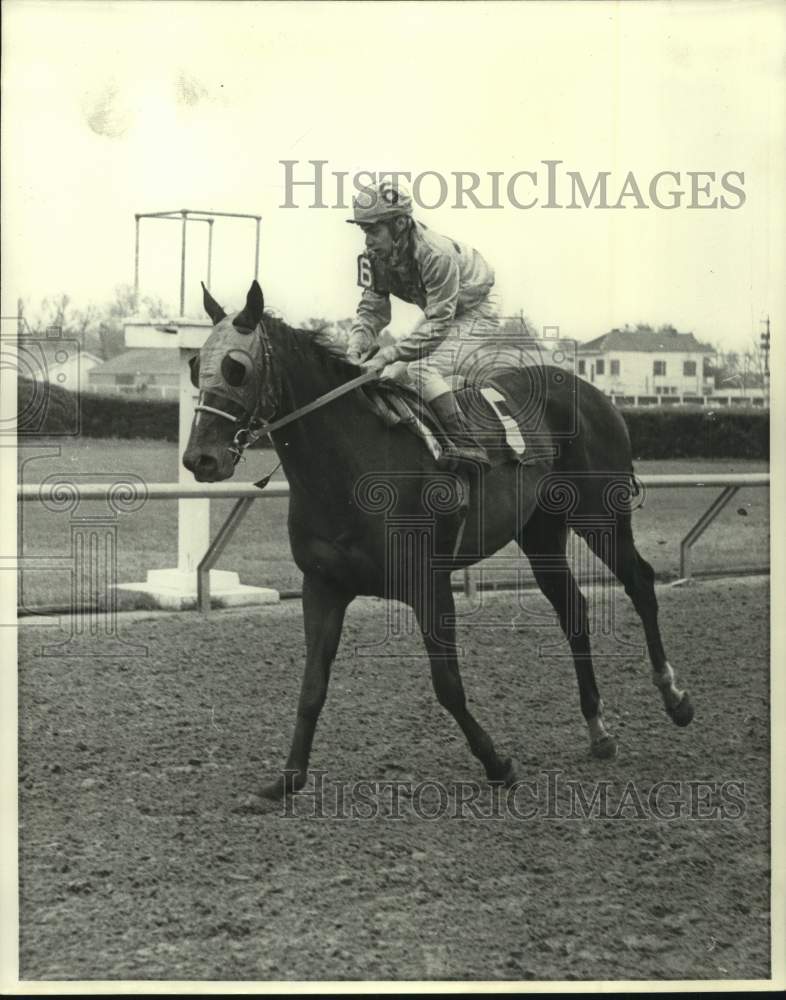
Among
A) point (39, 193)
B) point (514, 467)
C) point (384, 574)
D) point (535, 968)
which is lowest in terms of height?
point (535, 968)

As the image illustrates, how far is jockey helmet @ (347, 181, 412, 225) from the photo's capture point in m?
5.30

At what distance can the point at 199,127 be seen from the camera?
544 cm

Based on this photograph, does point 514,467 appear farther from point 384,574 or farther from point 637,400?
point 637,400

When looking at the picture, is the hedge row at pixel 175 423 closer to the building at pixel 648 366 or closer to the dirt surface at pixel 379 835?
the building at pixel 648 366

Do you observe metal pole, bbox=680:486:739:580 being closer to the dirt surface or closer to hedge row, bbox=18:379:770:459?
hedge row, bbox=18:379:770:459

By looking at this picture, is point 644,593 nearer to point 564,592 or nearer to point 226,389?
point 564,592

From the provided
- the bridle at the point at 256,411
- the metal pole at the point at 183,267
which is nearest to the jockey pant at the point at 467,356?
the bridle at the point at 256,411

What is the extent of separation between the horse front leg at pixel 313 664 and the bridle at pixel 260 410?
636 millimetres

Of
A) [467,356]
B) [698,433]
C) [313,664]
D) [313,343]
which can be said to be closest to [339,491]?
[313,343]

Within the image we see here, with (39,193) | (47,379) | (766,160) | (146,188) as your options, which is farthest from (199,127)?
(766,160)

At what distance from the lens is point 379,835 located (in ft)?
17.4

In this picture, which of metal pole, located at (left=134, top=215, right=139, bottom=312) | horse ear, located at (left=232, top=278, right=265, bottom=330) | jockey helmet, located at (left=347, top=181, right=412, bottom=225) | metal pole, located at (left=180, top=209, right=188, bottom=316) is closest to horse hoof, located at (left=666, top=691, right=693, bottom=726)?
jockey helmet, located at (left=347, top=181, right=412, bottom=225)

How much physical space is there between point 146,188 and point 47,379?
3.03ft

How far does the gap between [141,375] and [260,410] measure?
223 centimetres
